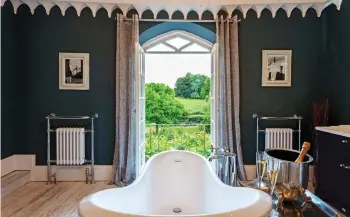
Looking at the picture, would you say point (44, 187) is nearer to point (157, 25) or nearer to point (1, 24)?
point (1, 24)

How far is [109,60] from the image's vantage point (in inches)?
182

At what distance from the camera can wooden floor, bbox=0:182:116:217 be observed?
3.34 meters

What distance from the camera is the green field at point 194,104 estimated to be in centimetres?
629

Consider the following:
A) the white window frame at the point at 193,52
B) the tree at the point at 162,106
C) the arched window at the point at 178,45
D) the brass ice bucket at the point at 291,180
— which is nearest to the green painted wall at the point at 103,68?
the white window frame at the point at 193,52

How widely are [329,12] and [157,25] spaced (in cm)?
247

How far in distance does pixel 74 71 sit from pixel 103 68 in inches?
16.8

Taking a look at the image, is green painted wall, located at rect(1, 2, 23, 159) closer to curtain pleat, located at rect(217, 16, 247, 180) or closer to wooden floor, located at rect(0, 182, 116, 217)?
wooden floor, located at rect(0, 182, 116, 217)

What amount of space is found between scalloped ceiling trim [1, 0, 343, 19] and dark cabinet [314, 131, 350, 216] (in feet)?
6.32

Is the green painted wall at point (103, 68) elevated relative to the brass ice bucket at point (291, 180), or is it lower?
elevated

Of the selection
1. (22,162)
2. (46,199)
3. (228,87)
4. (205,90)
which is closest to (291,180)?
(228,87)

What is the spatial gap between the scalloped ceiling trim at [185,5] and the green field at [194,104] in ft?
6.90

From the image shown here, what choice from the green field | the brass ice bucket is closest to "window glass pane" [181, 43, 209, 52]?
the green field

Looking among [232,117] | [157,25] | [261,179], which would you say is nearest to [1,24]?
[157,25]

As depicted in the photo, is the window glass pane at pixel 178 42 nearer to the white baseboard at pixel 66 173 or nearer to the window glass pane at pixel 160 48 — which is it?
the window glass pane at pixel 160 48
